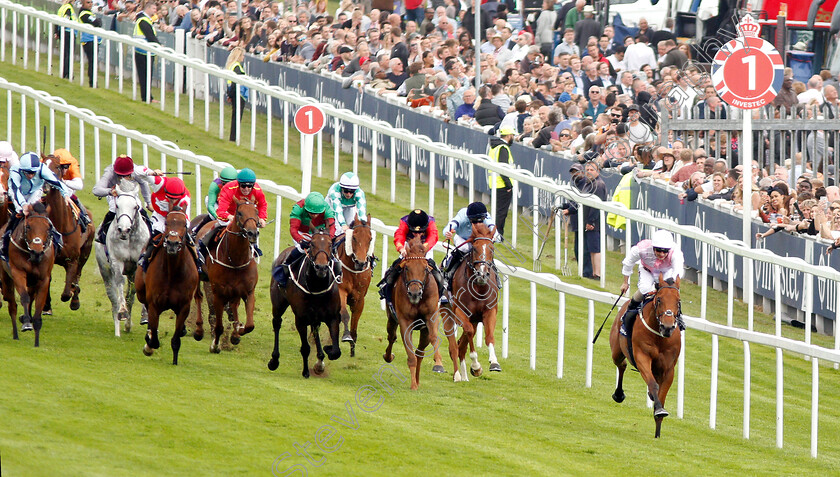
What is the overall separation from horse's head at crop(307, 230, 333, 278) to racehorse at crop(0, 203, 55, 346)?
2608mm

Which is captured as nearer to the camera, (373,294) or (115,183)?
(115,183)

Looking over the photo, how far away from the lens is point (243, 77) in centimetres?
2242

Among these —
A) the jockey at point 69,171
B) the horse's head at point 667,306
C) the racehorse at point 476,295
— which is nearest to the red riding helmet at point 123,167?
the jockey at point 69,171

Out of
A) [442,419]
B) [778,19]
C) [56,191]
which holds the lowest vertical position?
[442,419]

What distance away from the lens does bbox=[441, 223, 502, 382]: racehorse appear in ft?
45.0

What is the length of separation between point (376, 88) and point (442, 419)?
1175 cm

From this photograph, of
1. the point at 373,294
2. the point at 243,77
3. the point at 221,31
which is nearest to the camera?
the point at 373,294

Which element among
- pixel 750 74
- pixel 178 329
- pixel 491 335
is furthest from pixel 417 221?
pixel 750 74

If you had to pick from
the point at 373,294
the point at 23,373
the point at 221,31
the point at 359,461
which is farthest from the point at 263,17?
the point at 359,461

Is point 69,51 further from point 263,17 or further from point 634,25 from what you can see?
point 634,25

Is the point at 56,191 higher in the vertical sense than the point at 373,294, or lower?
higher

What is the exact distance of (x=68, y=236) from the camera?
48.2ft

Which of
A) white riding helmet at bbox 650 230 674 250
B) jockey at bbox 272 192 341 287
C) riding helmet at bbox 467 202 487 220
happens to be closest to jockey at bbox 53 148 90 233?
jockey at bbox 272 192 341 287

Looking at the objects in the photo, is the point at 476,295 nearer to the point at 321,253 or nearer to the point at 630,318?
the point at 630,318
